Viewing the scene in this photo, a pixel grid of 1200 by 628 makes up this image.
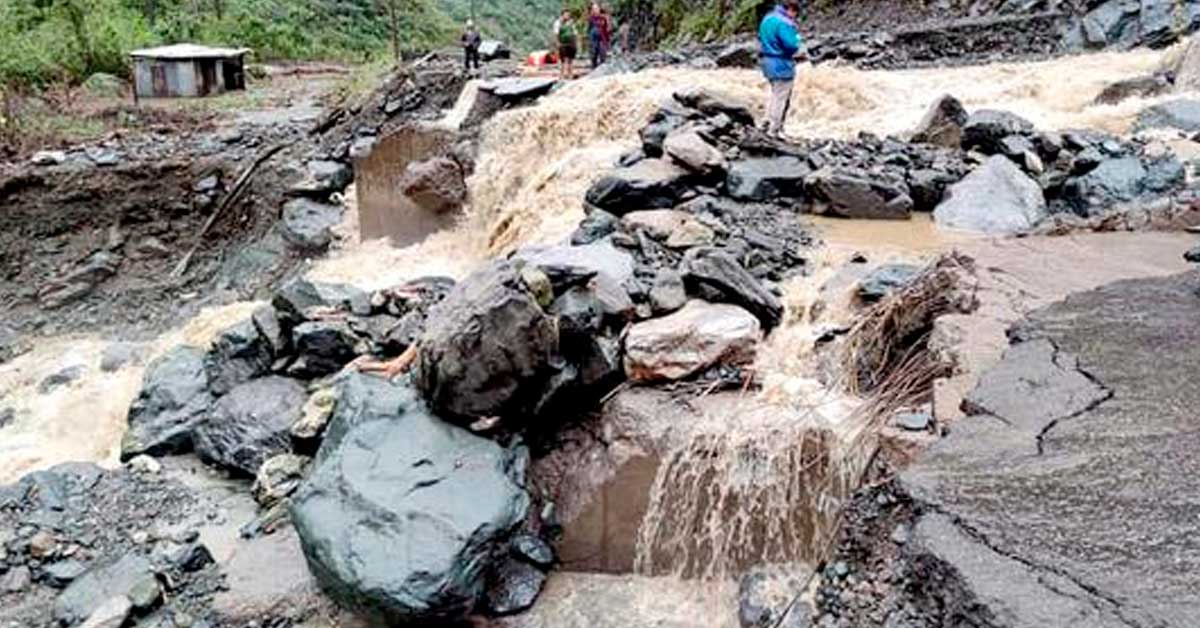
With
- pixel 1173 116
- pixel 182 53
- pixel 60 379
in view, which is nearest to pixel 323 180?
pixel 60 379

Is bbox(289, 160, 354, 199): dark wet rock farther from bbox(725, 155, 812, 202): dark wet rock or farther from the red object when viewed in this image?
bbox(725, 155, 812, 202): dark wet rock

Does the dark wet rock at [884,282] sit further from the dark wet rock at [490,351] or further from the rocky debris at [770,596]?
the dark wet rock at [490,351]

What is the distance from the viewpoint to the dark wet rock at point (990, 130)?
364 inches

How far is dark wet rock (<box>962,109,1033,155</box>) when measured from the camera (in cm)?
923

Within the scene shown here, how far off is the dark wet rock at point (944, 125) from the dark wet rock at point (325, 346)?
558cm

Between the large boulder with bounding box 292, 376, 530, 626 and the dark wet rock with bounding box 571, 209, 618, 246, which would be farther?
the dark wet rock with bounding box 571, 209, 618, 246

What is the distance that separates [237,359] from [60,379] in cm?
278

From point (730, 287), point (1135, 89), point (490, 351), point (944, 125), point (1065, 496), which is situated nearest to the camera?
point (1065, 496)

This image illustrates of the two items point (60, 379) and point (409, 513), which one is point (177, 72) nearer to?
point (60, 379)

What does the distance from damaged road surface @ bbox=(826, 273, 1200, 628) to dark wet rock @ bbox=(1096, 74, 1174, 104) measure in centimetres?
698

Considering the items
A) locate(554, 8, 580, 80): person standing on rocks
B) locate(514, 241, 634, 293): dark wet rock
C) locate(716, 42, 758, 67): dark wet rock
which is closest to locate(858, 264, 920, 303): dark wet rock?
locate(514, 241, 634, 293): dark wet rock

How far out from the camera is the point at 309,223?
538 inches

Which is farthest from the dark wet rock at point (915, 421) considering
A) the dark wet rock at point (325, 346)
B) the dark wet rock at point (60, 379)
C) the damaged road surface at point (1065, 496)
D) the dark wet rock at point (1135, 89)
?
the dark wet rock at point (60, 379)

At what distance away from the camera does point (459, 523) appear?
5.25 meters
